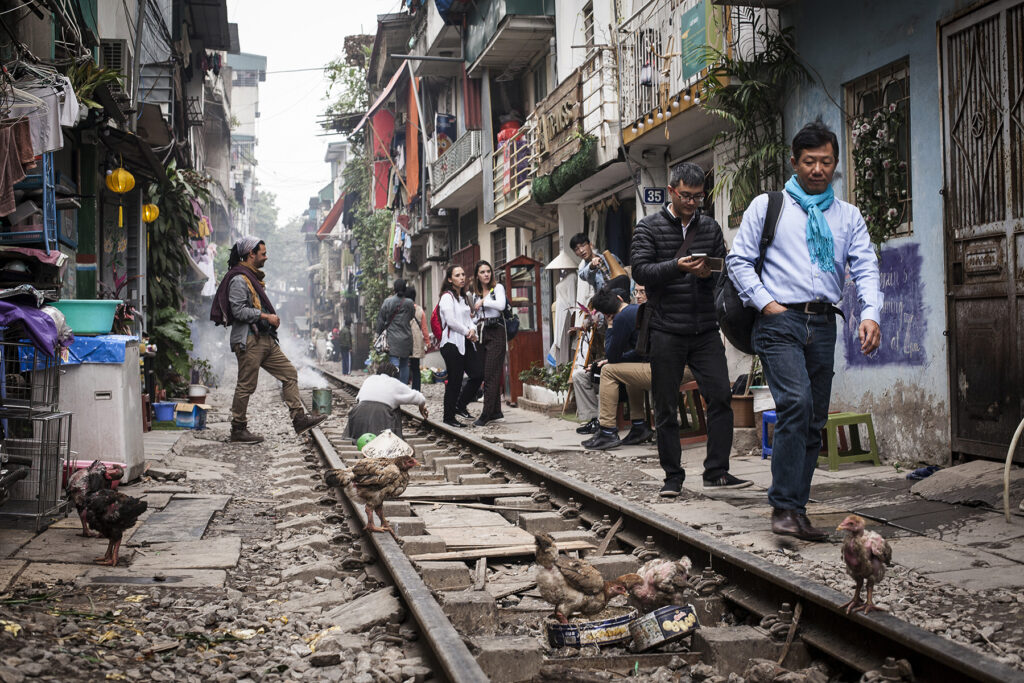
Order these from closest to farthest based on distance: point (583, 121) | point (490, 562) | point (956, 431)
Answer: point (490, 562), point (956, 431), point (583, 121)

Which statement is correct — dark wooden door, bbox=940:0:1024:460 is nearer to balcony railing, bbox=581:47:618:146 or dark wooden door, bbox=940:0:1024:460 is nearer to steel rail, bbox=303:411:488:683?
steel rail, bbox=303:411:488:683

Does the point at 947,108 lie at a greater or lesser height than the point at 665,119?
lesser

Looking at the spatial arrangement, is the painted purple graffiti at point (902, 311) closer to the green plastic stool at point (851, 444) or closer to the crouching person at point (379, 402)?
the green plastic stool at point (851, 444)

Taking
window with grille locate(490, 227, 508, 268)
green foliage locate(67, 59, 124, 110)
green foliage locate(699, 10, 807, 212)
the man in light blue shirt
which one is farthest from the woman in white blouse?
window with grille locate(490, 227, 508, 268)

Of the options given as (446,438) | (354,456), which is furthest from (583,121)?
(354,456)

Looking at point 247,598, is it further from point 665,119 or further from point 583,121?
point 583,121

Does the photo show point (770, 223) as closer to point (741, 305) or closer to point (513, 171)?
point (741, 305)

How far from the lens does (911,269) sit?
779 centimetres

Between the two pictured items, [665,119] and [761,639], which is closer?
[761,639]

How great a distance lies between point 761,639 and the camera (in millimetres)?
3314

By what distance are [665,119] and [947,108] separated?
4795 mm

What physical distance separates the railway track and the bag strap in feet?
4.78

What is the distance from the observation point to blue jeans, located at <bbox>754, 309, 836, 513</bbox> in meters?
4.76

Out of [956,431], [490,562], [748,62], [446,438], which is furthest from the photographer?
[446,438]
